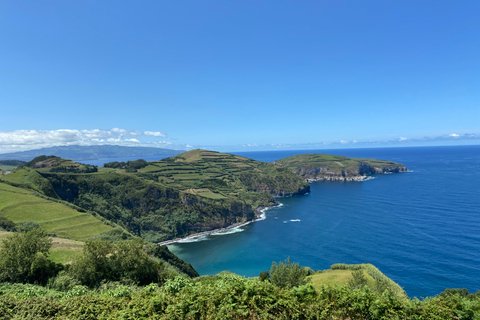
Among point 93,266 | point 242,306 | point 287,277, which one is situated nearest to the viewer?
point 242,306

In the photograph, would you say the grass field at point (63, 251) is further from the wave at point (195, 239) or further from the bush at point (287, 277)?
the wave at point (195, 239)

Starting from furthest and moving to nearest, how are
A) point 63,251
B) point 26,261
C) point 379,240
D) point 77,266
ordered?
point 379,240, point 63,251, point 77,266, point 26,261

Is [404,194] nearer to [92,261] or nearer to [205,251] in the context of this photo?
[205,251]

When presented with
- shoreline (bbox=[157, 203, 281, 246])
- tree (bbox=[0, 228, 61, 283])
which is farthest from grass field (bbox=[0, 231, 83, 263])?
shoreline (bbox=[157, 203, 281, 246])

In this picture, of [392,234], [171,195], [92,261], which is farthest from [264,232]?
[92,261]

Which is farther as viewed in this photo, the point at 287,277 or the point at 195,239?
the point at 195,239

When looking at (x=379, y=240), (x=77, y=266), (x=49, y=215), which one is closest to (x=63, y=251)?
(x=77, y=266)

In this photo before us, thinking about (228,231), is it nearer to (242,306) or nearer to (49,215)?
(49,215)

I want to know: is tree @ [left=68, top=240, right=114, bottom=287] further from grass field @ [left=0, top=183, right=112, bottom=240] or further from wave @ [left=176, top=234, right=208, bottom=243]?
wave @ [left=176, top=234, right=208, bottom=243]
